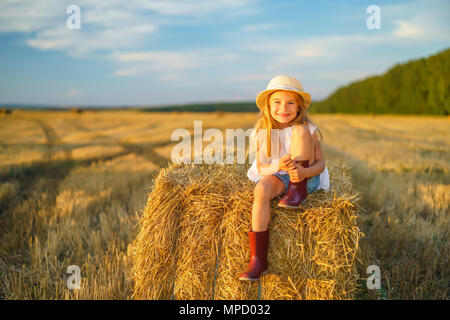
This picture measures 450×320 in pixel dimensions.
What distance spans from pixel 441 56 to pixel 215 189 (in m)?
41.3

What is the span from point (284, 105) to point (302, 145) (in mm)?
376

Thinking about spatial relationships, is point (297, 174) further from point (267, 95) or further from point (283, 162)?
point (267, 95)

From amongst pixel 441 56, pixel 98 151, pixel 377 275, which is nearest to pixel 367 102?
pixel 441 56

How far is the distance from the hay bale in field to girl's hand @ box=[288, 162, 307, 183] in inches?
9.0

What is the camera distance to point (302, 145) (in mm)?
2479

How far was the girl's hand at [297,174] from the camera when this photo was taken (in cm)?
235

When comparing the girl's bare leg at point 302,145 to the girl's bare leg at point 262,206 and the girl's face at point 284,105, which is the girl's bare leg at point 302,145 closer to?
the girl's face at point 284,105

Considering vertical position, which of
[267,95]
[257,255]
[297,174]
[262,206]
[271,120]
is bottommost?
[257,255]

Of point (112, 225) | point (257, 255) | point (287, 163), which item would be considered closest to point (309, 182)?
point (287, 163)

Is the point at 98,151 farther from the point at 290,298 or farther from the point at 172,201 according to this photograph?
the point at 290,298

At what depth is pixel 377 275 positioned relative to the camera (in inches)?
104

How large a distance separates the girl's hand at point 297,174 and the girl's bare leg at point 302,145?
0.12 meters

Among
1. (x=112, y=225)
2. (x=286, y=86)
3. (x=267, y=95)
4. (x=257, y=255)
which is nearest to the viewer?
(x=257, y=255)

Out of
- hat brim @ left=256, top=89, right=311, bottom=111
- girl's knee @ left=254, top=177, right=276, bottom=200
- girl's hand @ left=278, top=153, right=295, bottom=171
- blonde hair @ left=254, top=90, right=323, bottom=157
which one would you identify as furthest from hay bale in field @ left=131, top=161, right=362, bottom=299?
hat brim @ left=256, top=89, right=311, bottom=111
